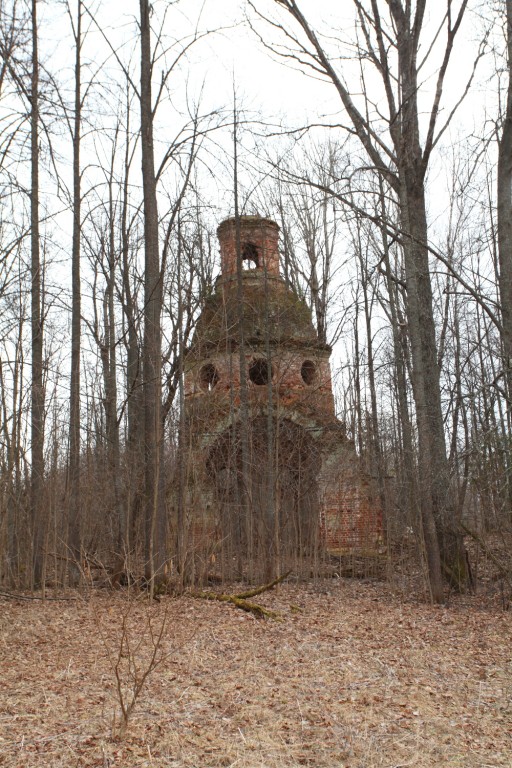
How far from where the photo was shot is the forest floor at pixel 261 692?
4.32 meters

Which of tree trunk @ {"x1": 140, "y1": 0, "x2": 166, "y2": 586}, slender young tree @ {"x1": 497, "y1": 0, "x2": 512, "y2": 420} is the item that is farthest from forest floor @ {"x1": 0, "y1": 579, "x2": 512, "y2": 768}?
slender young tree @ {"x1": 497, "y1": 0, "x2": 512, "y2": 420}

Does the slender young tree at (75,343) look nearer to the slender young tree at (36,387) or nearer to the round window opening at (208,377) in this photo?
the slender young tree at (36,387)

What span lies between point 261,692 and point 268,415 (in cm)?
926

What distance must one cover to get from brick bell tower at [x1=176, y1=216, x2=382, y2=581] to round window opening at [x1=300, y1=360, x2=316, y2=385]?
29 millimetres

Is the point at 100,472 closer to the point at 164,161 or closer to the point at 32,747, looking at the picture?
the point at 164,161

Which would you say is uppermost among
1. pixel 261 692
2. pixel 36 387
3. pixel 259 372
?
pixel 259 372

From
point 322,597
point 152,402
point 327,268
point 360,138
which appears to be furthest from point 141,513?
point 327,268

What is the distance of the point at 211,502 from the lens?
14.2 metres

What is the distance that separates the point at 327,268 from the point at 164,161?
11791 mm

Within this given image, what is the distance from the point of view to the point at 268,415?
14633 millimetres

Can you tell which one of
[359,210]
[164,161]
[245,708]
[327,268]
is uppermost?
[327,268]

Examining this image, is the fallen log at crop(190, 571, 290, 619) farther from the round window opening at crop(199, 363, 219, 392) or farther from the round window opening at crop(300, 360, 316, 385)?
the round window opening at crop(300, 360, 316, 385)

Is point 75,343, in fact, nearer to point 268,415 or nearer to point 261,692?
point 268,415

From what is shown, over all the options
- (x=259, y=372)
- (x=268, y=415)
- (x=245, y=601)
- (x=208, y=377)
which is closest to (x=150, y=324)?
(x=245, y=601)
